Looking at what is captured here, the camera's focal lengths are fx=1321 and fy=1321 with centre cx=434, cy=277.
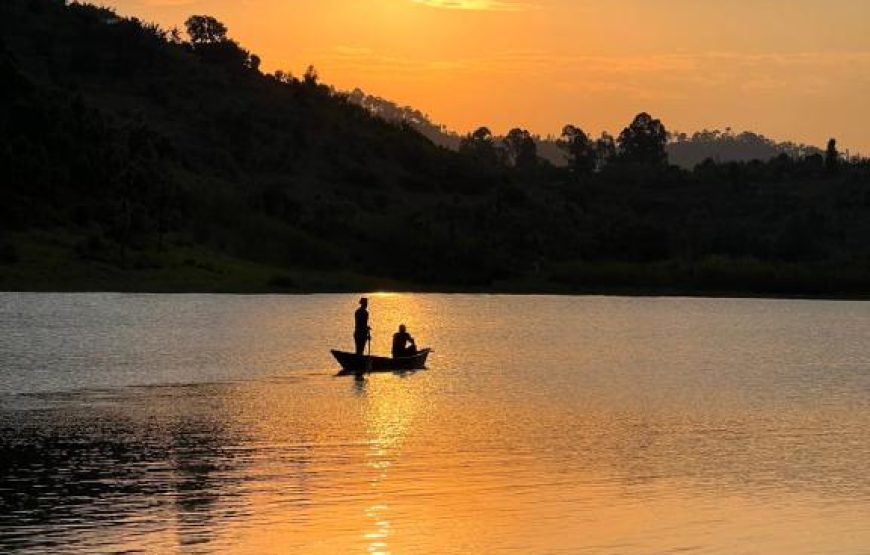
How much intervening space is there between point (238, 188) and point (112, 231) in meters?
55.1

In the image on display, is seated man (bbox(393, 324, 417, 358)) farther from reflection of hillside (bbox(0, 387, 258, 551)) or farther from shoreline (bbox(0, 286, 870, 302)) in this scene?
shoreline (bbox(0, 286, 870, 302))

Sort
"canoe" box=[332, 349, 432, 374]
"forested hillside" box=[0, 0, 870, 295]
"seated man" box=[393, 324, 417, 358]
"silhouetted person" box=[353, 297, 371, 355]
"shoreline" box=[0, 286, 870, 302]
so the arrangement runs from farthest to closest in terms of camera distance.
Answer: "shoreline" box=[0, 286, 870, 302] → "forested hillside" box=[0, 0, 870, 295] → "seated man" box=[393, 324, 417, 358] → "canoe" box=[332, 349, 432, 374] → "silhouetted person" box=[353, 297, 371, 355]

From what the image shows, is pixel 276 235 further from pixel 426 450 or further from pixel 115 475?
pixel 115 475

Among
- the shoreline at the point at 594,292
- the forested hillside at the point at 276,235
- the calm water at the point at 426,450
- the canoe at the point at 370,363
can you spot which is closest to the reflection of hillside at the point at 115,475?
the calm water at the point at 426,450

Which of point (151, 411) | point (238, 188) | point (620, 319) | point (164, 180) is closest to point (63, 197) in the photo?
point (164, 180)

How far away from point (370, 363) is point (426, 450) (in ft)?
71.9

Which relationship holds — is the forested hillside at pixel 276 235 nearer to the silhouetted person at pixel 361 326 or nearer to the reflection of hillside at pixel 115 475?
the silhouetted person at pixel 361 326

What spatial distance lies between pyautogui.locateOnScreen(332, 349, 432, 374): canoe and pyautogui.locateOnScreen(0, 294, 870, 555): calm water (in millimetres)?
1050

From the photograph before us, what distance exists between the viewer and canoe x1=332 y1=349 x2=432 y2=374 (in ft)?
177

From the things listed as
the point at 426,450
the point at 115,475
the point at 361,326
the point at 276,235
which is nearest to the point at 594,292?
the point at 276,235

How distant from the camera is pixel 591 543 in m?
22.6

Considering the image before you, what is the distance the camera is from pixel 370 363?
5478cm

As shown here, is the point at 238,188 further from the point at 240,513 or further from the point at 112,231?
the point at 240,513

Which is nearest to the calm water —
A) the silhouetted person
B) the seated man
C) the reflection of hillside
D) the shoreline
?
the reflection of hillside
